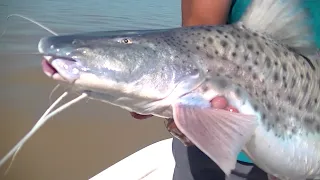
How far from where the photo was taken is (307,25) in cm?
188

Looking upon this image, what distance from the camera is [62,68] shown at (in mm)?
1461

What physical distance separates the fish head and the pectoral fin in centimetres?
7

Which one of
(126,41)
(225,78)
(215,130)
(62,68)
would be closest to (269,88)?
(225,78)

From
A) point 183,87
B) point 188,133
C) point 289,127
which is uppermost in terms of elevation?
point 183,87

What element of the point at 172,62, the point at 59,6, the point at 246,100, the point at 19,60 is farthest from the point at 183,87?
the point at 59,6

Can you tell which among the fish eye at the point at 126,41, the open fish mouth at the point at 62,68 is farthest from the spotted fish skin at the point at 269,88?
the open fish mouth at the point at 62,68

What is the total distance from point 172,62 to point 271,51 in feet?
Result: 1.36

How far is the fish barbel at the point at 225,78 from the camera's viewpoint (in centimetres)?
152

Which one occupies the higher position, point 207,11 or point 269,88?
point 207,11

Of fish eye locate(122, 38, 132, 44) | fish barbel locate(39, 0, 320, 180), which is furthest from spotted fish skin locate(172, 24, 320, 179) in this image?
fish eye locate(122, 38, 132, 44)

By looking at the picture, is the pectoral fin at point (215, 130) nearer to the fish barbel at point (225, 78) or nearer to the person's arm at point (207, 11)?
the fish barbel at point (225, 78)

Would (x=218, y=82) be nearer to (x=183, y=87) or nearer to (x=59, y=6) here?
(x=183, y=87)

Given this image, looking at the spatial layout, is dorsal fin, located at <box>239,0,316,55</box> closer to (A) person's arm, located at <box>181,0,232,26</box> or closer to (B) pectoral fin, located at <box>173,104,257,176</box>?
(A) person's arm, located at <box>181,0,232,26</box>

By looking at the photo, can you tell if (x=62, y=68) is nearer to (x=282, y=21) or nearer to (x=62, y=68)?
(x=62, y=68)
